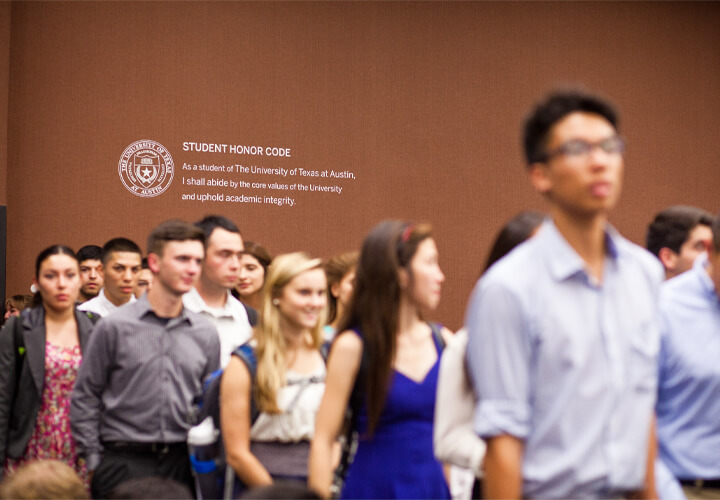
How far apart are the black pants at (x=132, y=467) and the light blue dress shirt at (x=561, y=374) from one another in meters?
2.14

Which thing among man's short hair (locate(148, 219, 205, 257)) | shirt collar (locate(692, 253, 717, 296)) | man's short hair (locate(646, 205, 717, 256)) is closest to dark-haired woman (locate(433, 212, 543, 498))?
shirt collar (locate(692, 253, 717, 296))

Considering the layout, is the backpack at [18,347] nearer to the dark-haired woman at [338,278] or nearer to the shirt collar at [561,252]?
the dark-haired woman at [338,278]

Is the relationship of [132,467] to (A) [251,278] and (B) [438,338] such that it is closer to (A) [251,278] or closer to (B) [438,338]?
(B) [438,338]

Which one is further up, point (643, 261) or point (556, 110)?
point (556, 110)

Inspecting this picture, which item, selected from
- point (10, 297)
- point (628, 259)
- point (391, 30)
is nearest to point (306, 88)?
point (391, 30)

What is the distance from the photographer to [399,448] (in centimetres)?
264

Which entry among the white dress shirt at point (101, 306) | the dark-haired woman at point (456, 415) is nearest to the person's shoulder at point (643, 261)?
the dark-haired woman at point (456, 415)

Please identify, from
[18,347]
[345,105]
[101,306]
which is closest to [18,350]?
[18,347]

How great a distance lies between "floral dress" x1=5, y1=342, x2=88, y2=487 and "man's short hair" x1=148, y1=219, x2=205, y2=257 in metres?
0.66

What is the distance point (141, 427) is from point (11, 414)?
768mm

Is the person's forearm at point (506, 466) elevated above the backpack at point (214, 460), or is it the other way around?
the person's forearm at point (506, 466)

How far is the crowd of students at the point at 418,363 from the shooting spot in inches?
69.0

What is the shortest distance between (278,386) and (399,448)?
0.59 meters

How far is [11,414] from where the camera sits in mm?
4004
